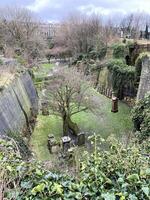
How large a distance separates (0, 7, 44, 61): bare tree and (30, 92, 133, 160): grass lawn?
1252 cm

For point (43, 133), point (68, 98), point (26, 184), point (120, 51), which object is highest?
point (120, 51)

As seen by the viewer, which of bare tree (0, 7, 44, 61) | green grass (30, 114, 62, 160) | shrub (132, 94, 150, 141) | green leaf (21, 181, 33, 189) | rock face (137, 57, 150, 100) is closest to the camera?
green leaf (21, 181, 33, 189)

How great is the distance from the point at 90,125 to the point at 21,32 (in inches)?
725

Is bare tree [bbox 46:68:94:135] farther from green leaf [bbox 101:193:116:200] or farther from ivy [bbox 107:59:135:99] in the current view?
green leaf [bbox 101:193:116:200]

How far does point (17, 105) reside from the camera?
13492 millimetres

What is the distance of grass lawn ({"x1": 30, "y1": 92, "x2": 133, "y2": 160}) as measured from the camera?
13.3 m

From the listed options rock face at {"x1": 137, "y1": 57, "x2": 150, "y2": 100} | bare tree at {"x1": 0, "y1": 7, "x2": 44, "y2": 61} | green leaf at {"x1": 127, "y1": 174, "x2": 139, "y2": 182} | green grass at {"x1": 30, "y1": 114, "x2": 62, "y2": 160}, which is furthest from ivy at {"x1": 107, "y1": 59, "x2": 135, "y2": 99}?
green leaf at {"x1": 127, "y1": 174, "x2": 139, "y2": 182}

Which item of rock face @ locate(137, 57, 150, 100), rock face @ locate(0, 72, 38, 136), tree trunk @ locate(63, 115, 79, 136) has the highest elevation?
rock face @ locate(137, 57, 150, 100)

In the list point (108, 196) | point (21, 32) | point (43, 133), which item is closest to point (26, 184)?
point (108, 196)

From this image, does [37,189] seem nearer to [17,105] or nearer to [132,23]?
[17,105]

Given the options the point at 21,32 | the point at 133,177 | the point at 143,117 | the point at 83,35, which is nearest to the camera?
the point at 133,177

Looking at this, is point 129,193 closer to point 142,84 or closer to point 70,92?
point 70,92

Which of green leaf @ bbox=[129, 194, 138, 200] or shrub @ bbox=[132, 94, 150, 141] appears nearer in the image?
green leaf @ bbox=[129, 194, 138, 200]

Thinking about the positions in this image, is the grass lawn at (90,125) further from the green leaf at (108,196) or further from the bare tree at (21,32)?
the bare tree at (21,32)
